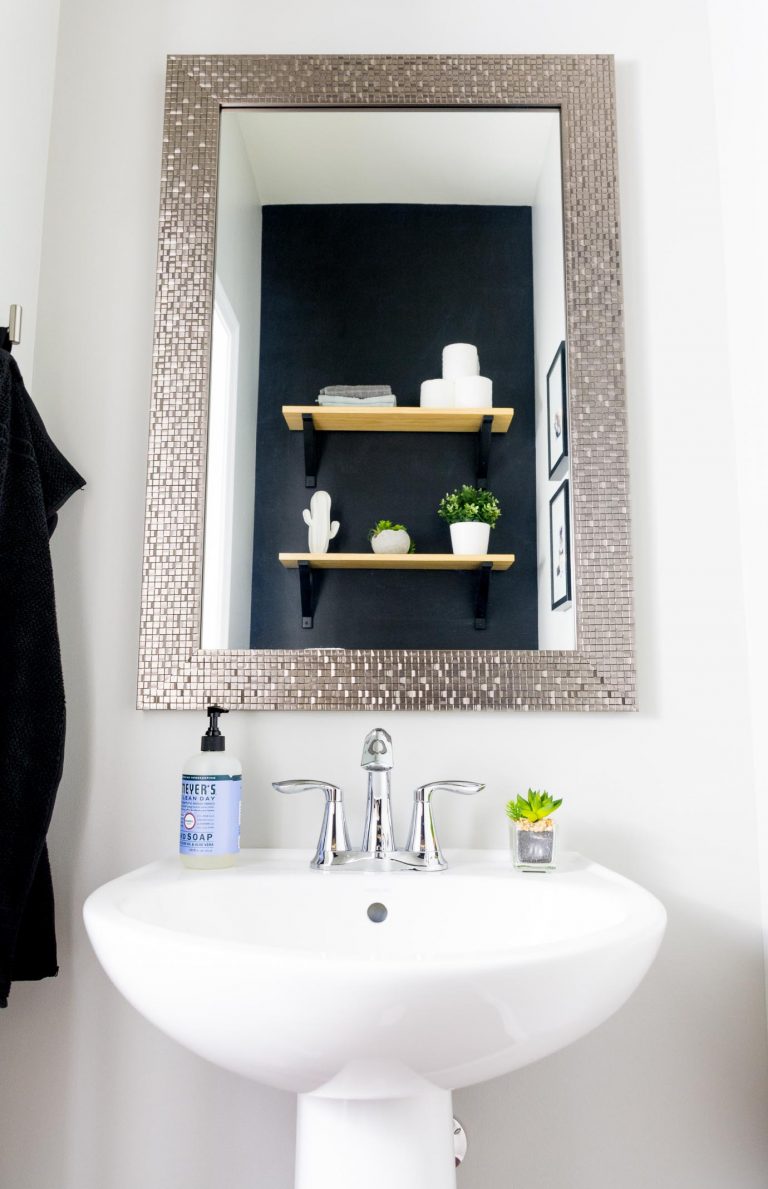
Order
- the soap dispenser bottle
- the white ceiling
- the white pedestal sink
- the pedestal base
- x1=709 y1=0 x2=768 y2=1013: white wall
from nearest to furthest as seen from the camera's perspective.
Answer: the white pedestal sink
the pedestal base
the soap dispenser bottle
x1=709 y1=0 x2=768 y2=1013: white wall
the white ceiling

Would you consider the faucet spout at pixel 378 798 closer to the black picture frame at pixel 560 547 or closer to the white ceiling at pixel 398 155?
the black picture frame at pixel 560 547

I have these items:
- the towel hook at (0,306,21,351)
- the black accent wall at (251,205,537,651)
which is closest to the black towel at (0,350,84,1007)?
the towel hook at (0,306,21,351)

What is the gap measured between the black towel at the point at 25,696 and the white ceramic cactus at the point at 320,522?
35 centimetres

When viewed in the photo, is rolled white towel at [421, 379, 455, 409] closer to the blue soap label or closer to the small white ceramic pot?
the small white ceramic pot

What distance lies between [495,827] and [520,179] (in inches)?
37.4

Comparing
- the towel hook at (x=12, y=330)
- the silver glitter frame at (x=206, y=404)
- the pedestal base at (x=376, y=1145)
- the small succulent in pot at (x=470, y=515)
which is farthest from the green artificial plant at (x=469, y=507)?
the pedestal base at (x=376, y=1145)

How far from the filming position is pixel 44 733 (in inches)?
41.9

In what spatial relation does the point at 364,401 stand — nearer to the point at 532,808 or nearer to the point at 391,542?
the point at 391,542

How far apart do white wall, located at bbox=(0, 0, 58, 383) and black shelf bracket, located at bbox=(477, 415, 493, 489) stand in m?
0.68

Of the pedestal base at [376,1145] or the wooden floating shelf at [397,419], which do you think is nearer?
the pedestal base at [376,1145]

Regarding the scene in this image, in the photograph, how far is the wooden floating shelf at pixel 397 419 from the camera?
4.01 ft

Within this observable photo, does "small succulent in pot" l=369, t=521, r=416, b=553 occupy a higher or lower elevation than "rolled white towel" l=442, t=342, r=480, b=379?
lower

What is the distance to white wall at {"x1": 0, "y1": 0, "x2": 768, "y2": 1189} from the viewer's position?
3.59 feet

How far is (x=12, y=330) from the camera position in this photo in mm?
1100
